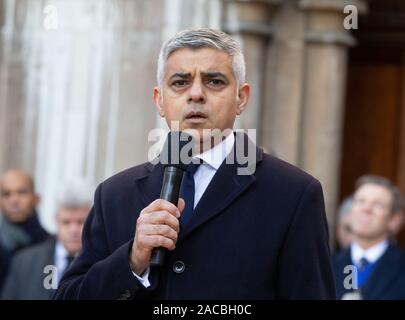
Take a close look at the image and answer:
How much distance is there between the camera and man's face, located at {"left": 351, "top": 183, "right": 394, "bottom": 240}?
7959 millimetres

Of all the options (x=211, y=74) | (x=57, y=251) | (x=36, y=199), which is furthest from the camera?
(x=36, y=199)

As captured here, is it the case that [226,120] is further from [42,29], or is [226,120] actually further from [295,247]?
[42,29]

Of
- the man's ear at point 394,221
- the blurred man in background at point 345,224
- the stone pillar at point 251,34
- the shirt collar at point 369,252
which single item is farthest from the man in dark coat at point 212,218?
the stone pillar at point 251,34

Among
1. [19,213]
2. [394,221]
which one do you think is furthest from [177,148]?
[19,213]

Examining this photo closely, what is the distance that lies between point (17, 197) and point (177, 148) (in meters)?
4.80

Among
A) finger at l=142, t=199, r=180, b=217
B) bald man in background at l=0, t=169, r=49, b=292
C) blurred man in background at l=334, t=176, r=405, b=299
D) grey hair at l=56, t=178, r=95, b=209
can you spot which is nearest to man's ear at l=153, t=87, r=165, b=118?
finger at l=142, t=199, r=180, b=217

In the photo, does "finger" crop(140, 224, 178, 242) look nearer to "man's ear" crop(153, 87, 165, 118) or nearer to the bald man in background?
"man's ear" crop(153, 87, 165, 118)

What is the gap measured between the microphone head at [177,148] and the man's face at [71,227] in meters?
3.33

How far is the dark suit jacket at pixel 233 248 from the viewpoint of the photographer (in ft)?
13.6

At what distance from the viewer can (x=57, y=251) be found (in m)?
7.70

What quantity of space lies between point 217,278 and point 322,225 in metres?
0.36

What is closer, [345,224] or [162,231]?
[162,231]

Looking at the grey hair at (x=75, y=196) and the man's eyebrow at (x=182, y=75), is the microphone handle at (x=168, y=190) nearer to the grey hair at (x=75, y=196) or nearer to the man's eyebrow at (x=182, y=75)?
the man's eyebrow at (x=182, y=75)

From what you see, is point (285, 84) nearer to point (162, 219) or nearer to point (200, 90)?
point (200, 90)
